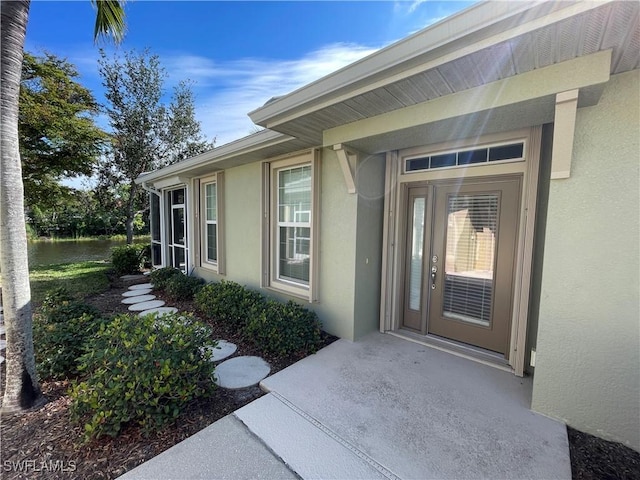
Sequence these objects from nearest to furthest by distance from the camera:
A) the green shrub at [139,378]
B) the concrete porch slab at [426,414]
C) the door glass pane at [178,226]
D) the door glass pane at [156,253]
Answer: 1. the concrete porch slab at [426,414]
2. the green shrub at [139,378]
3. the door glass pane at [178,226]
4. the door glass pane at [156,253]

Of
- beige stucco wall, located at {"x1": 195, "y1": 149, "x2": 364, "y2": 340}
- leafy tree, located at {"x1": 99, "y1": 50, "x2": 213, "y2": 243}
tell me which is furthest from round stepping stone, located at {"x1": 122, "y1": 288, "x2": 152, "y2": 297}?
leafy tree, located at {"x1": 99, "y1": 50, "x2": 213, "y2": 243}

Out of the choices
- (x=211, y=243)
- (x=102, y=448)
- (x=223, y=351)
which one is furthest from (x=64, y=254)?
(x=102, y=448)

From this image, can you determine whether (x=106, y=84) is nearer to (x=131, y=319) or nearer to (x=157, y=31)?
(x=157, y=31)

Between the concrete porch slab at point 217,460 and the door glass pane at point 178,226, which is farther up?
the door glass pane at point 178,226

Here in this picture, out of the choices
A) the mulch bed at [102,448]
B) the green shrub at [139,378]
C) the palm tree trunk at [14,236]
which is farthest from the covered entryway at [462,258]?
the palm tree trunk at [14,236]

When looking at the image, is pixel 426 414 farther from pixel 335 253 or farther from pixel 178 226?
pixel 178 226

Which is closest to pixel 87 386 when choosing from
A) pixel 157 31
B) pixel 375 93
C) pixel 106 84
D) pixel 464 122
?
pixel 375 93

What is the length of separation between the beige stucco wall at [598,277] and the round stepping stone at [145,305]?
6151mm

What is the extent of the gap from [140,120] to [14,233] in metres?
13.3

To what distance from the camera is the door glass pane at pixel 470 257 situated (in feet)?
11.0

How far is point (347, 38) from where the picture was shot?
4547 millimetres

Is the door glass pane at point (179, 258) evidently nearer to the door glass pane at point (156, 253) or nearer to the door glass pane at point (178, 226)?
the door glass pane at point (178, 226)

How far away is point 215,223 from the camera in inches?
259

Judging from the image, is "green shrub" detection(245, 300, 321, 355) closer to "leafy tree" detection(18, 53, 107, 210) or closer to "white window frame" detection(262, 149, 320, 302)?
"white window frame" detection(262, 149, 320, 302)
